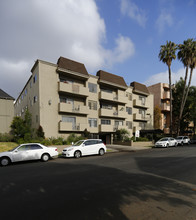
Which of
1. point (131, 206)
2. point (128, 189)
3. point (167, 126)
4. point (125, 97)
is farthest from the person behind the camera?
point (167, 126)

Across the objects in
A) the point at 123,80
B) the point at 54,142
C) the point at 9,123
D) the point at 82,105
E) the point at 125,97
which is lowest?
the point at 54,142

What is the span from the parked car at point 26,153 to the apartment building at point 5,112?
14404 millimetres

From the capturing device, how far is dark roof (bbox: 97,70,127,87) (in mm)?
29288

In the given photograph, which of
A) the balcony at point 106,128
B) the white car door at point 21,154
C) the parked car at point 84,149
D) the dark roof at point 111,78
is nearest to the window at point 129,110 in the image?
the dark roof at point 111,78

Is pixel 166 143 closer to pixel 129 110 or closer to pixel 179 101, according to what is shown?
pixel 129 110

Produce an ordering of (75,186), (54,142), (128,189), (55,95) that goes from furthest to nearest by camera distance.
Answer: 1. (55,95)
2. (54,142)
3. (75,186)
4. (128,189)

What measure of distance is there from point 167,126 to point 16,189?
43.8 metres

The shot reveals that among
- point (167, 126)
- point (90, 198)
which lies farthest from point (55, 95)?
point (167, 126)

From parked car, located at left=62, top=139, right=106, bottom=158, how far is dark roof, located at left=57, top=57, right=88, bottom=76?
14.0m

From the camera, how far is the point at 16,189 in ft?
18.9

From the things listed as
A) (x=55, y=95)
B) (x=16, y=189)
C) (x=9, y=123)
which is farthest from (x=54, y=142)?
(x=16, y=189)

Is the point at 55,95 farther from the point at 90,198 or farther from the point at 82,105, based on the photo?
the point at 90,198

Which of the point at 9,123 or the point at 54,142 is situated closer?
the point at 54,142

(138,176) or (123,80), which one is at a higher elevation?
(123,80)
